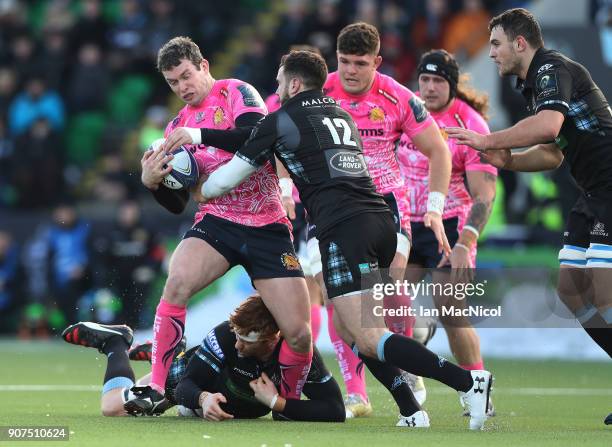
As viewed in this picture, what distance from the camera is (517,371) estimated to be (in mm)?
13156

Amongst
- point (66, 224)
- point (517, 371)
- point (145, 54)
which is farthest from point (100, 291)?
point (517, 371)

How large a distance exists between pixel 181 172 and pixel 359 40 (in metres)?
1.58

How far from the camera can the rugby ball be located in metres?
8.37

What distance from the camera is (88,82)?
20094mm

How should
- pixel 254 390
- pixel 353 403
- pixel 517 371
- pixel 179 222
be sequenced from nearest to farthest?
pixel 254 390, pixel 353 403, pixel 517 371, pixel 179 222

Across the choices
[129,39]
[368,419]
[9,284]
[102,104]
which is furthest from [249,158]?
→ [129,39]

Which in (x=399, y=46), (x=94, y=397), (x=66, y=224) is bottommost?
(x=94, y=397)

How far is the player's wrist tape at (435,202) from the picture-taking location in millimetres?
8953

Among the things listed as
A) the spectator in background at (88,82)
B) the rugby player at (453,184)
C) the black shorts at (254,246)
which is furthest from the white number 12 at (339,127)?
the spectator in background at (88,82)

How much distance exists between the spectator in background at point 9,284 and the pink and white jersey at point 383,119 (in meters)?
10.0

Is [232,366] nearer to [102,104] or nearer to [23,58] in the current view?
[102,104]

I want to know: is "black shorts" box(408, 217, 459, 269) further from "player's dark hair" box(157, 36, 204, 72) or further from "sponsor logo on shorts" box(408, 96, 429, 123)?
"player's dark hair" box(157, 36, 204, 72)

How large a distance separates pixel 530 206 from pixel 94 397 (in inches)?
318

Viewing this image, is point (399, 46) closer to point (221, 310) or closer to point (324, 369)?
point (221, 310)
